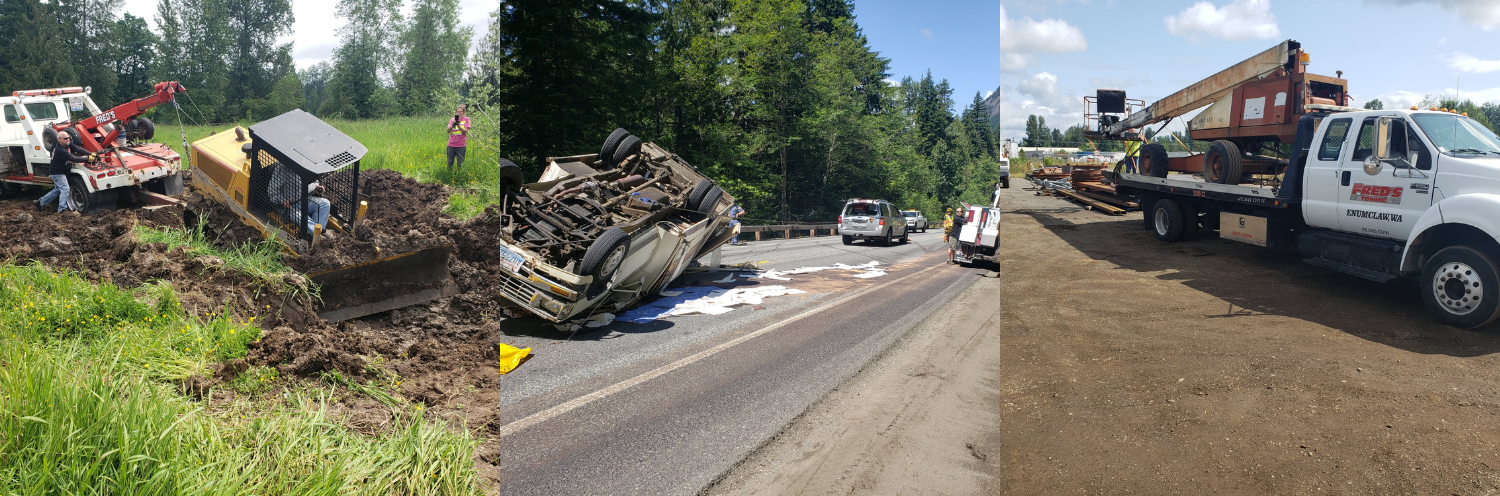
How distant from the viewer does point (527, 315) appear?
7.39 feet

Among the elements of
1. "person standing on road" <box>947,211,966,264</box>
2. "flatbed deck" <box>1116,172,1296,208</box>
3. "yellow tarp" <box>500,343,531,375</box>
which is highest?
"flatbed deck" <box>1116,172,1296,208</box>

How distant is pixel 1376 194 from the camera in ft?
18.6

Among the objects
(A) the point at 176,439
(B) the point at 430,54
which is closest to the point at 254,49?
(B) the point at 430,54

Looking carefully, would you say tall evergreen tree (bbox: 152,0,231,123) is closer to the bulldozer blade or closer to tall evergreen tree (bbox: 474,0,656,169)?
the bulldozer blade

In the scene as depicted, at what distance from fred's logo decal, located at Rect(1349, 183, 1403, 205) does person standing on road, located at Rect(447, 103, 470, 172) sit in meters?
7.34

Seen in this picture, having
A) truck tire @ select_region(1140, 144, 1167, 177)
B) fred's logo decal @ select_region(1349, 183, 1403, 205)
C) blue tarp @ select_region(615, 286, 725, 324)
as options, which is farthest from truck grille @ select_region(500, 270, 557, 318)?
truck tire @ select_region(1140, 144, 1167, 177)

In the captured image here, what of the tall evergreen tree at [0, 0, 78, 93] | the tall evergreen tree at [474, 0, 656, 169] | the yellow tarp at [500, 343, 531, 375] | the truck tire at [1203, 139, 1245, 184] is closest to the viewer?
the yellow tarp at [500, 343, 531, 375]

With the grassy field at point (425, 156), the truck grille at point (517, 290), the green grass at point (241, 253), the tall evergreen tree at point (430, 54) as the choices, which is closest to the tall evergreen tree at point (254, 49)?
the grassy field at point (425, 156)

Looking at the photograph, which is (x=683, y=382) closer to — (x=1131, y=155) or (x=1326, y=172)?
(x=1326, y=172)

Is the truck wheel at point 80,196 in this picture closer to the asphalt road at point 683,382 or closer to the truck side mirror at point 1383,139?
the asphalt road at point 683,382

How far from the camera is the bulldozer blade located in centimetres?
477

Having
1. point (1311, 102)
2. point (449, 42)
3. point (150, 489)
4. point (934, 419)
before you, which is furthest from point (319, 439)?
point (1311, 102)

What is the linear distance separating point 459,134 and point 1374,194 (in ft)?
24.3

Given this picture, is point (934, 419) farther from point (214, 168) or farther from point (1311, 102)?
point (1311, 102)
